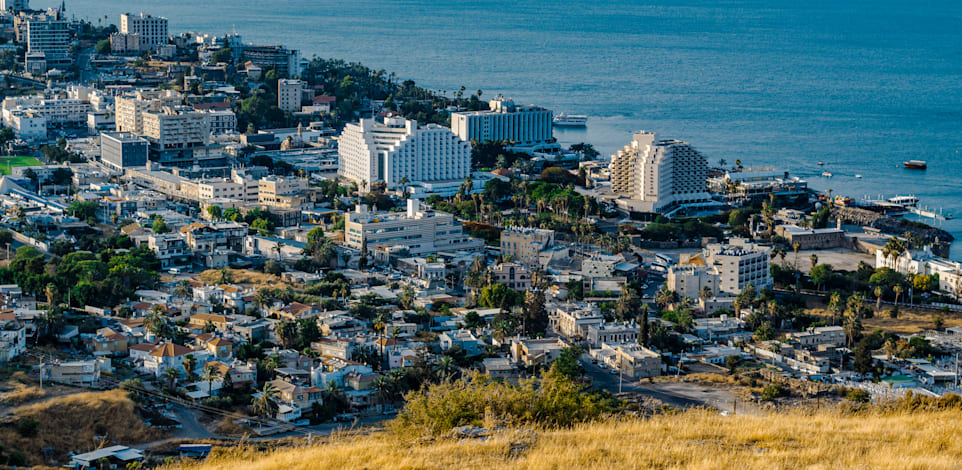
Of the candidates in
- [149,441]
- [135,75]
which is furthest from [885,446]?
[135,75]

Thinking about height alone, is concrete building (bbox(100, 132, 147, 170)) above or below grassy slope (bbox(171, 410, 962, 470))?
above

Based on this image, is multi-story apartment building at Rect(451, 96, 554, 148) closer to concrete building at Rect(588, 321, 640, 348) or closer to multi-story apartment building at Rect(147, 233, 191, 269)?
multi-story apartment building at Rect(147, 233, 191, 269)

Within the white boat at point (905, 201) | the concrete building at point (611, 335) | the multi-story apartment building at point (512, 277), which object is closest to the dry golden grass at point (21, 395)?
the concrete building at point (611, 335)

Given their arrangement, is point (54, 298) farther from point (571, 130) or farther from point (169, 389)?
point (571, 130)

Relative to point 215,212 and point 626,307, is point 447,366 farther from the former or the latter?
point 215,212

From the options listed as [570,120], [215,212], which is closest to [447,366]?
[215,212]

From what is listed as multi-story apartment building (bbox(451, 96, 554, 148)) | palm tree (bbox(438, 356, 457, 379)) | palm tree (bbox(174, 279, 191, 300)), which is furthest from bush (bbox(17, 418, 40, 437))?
multi-story apartment building (bbox(451, 96, 554, 148))

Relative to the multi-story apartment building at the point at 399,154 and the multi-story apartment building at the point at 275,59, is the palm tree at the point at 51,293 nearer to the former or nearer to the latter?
the multi-story apartment building at the point at 399,154
